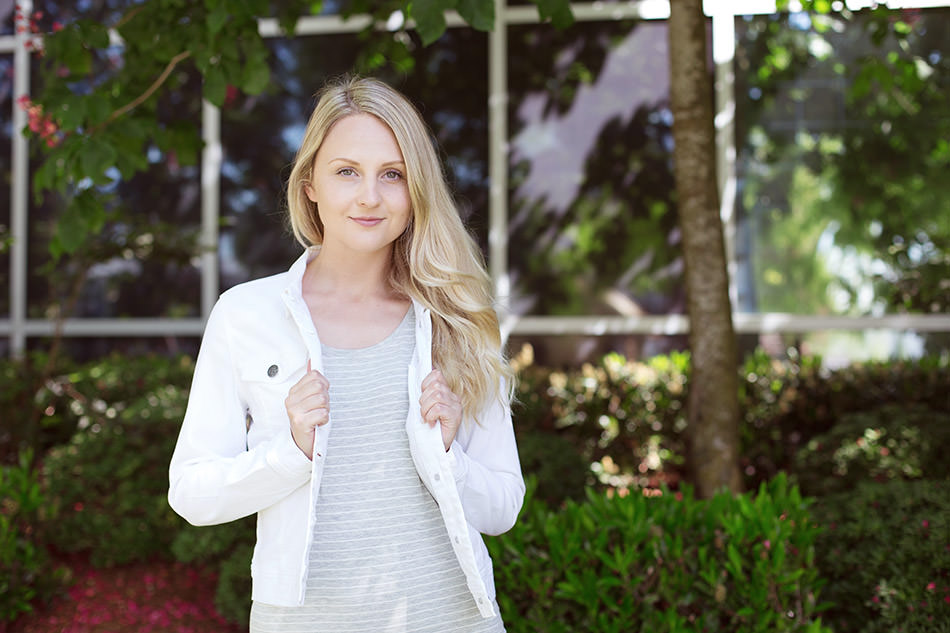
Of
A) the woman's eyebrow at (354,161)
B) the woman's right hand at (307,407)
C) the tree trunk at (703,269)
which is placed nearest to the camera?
the woman's right hand at (307,407)

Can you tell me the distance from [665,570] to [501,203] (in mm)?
3825

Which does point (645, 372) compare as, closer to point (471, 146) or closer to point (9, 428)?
point (471, 146)

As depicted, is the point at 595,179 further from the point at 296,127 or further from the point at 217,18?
the point at 217,18

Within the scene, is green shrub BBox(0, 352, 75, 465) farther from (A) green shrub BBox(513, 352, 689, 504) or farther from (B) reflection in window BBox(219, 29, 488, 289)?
(A) green shrub BBox(513, 352, 689, 504)

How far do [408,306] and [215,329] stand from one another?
1.46 feet

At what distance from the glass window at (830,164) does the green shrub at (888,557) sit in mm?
2760

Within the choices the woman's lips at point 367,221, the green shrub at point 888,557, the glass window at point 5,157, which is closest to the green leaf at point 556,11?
the woman's lips at point 367,221

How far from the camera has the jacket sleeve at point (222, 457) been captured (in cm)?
170

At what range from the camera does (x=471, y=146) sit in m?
6.34

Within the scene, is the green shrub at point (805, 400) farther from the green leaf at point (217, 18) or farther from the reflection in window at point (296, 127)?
the green leaf at point (217, 18)

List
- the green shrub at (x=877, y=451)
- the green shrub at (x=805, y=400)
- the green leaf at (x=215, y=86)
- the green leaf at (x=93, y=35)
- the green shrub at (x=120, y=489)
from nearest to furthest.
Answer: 1. the green leaf at (x=215, y=86)
2. the green leaf at (x=93, y=35)
3. the green shrub at (x=877, y=451)
4. the green shrub at (x=120, y=489)
5. the green shrub at (x=805, y=400)

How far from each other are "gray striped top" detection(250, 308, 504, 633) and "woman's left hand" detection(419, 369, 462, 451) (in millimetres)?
105

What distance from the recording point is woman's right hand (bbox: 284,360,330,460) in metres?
1.67

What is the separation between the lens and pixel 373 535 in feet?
5.91
